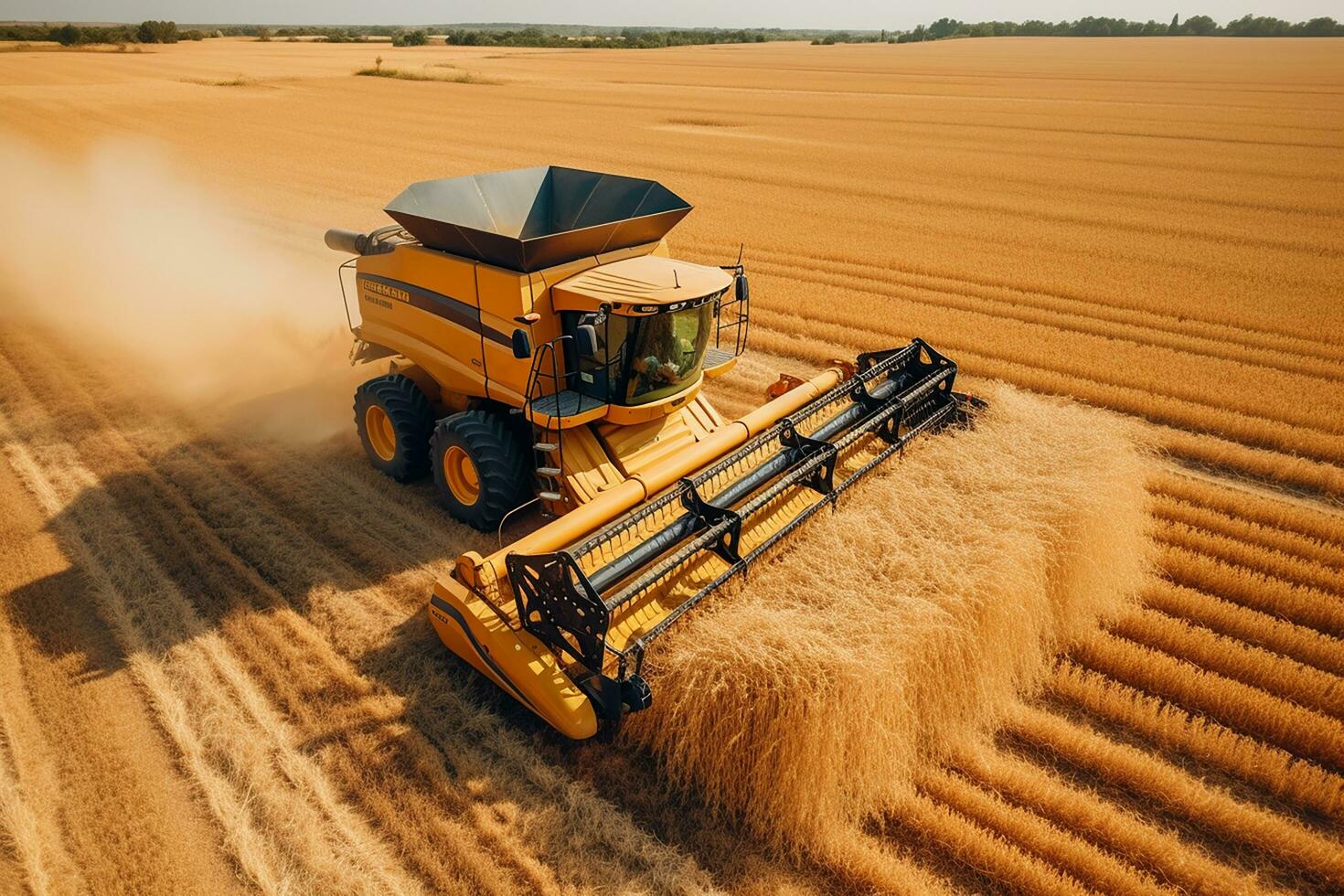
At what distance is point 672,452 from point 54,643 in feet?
14.4

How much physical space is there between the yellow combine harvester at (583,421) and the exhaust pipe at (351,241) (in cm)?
34

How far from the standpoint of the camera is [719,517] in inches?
199

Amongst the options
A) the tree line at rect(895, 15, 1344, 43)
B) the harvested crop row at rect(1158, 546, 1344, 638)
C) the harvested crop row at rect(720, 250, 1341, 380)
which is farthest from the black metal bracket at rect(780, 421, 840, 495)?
the tree line at rect(895, 15, 1344, 43)

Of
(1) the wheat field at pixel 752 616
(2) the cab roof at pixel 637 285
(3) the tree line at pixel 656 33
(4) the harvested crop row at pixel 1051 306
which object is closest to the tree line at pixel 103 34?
(3) the tree line at pixel 656 33

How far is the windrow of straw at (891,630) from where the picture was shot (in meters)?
3.94

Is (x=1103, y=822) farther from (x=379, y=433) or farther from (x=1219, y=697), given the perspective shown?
→ (x=379, y=433)

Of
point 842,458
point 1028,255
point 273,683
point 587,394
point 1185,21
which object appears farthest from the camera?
point 1185,21

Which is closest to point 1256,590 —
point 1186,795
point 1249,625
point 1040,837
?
point 1249,625

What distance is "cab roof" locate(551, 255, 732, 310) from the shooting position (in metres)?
5.41

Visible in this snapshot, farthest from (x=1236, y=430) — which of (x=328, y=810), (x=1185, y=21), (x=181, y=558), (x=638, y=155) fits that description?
(x=1185, y=21)

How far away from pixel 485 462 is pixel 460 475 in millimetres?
624

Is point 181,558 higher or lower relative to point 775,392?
lower

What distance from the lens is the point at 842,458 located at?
248 inches

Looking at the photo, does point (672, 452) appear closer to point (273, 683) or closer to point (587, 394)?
point (587, 394)
